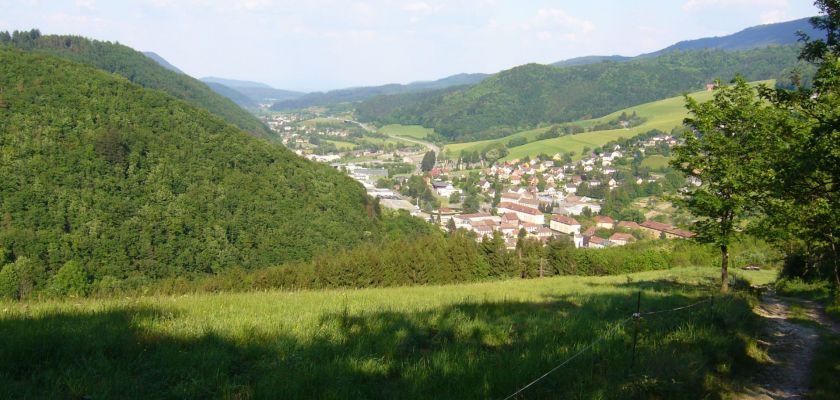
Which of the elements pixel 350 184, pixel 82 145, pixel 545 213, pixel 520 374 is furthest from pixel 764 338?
pixel 545 213

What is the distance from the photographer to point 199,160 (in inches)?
2948

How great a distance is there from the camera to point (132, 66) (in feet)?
489

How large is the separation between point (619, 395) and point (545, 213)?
10867 centimetres

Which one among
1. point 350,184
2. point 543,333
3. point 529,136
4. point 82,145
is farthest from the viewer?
point 529,136

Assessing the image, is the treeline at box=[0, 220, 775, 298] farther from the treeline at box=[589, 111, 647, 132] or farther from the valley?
the treeline at box=[589, 111, 647, 132]

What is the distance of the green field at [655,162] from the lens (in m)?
123

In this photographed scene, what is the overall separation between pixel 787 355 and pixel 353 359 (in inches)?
232

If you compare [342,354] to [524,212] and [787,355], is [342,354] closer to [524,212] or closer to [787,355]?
[787,355]

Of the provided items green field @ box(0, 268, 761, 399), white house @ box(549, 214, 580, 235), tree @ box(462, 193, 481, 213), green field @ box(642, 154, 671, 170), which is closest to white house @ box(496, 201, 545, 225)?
white house @ box(549, 214, 580, 235)

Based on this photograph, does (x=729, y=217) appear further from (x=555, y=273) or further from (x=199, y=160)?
(x=199, y=160)

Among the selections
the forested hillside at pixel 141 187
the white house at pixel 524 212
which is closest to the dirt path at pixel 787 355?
the forested hillside at pixel 141 187

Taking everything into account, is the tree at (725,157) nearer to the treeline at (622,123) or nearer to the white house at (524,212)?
the white house at (524,212)

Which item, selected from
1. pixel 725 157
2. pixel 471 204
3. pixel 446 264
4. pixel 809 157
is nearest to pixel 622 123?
pixel 471 204

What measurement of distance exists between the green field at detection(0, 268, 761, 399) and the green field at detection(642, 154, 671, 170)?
13043 cm
